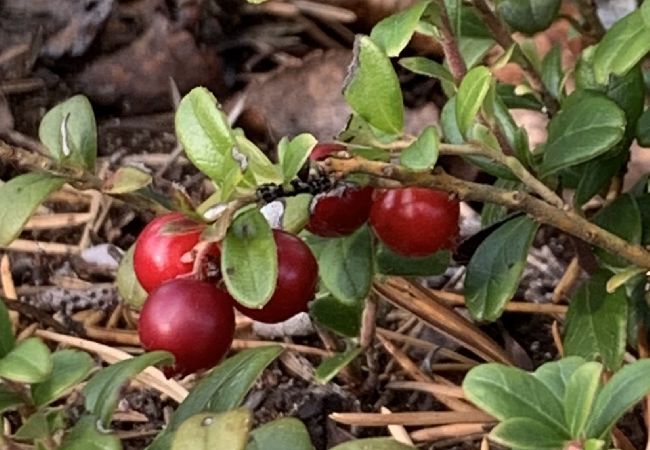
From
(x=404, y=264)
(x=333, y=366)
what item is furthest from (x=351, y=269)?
(x=333, y=366)

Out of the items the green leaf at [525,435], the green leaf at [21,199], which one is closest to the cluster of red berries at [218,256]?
the green leaf at [21,199]

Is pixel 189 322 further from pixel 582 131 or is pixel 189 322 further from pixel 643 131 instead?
pixel 643 131

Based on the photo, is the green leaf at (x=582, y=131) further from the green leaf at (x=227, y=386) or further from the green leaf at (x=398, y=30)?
the green leaf at (x=227, y=386)

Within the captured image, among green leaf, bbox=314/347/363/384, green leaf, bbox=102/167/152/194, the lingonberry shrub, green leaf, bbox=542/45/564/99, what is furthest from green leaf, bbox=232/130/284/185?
green leaf, bbox=542/45/564/99

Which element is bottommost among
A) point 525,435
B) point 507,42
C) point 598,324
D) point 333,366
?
point 333,366

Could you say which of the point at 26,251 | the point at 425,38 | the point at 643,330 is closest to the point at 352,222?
the point at 643,330

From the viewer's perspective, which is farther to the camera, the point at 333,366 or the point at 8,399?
the point at 333,366

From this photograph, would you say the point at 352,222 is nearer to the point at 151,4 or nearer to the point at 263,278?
the point at 263,278
